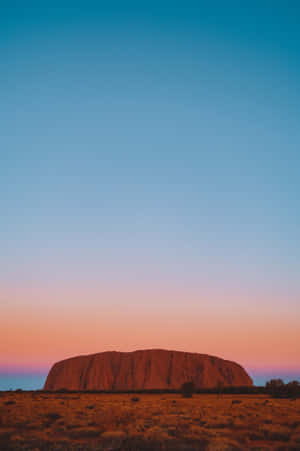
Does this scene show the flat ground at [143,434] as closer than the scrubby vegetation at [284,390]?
Yes

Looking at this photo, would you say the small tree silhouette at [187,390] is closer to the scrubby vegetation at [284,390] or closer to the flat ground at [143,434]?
the scrubby vegetation at [284,390]

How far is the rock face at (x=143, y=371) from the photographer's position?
357 ft

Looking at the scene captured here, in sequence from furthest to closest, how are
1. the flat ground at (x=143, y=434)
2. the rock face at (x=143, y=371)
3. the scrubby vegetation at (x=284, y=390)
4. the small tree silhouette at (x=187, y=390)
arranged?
1. the rock face at (x=143, y=371)
2. the small tree silhouette at (x=187, y=390)
3. the scrubby vegetation at (x=284, y=390)
4. the flat ground at (x=143, y=434)

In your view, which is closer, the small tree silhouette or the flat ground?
the flat ground

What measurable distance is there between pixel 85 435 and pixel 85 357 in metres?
114

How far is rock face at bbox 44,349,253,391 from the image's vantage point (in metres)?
109

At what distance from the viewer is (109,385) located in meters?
111

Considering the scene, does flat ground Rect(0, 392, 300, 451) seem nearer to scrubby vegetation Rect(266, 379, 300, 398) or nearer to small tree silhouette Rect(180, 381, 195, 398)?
scrubby vegetation Rect(266, 379, 300, 398)

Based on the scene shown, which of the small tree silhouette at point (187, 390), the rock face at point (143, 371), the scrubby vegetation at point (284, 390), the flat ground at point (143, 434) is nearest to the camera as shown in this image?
the flat ground at point (143, 434)

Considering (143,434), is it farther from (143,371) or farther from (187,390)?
(143,371)

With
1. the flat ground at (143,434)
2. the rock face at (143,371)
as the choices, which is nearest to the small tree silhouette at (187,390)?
the flat ground at (143,434)

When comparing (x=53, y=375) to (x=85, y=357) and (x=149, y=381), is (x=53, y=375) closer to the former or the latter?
(x=85, y=357)

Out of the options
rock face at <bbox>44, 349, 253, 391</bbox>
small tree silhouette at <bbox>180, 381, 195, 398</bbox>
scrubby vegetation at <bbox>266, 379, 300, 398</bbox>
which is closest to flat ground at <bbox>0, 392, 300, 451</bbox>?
scrubby vegetation at <bbox>266, 379, 300, 398</bbox>

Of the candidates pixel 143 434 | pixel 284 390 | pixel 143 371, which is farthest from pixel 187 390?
pixel 143 371
